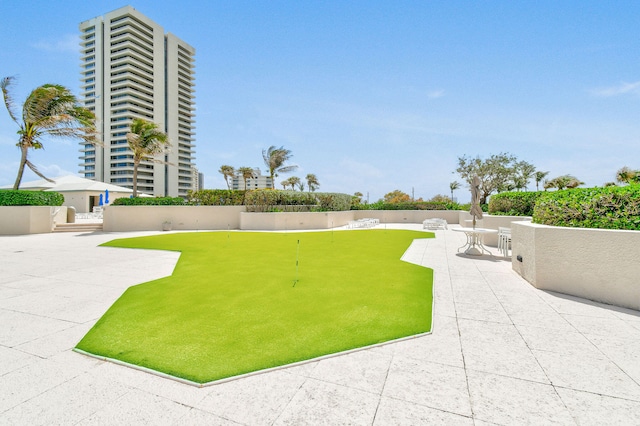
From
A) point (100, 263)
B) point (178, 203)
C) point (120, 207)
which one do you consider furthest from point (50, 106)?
point (100, 263)

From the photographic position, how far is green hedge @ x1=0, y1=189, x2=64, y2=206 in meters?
17.8

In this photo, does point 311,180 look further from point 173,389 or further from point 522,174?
point 173,389

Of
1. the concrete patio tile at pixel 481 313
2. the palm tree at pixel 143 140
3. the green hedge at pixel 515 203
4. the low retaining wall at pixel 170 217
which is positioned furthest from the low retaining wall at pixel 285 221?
the concrete patio tile at pixel 481 313

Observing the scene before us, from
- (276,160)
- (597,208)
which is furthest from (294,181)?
(597,208)

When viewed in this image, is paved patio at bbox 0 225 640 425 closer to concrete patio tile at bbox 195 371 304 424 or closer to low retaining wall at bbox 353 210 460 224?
concrete patio tile at bbox 195 371 304 424

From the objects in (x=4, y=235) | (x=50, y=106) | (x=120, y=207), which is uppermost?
(x=50, y=106)

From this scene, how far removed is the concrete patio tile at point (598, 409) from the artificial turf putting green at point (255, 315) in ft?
5.76

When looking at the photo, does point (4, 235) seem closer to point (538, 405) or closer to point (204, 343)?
point (204, 343)

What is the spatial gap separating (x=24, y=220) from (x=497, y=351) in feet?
80.4

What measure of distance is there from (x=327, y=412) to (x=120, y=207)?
75.6ft

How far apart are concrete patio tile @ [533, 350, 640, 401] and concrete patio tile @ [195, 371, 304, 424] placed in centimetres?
277

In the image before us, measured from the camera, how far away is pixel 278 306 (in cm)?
535

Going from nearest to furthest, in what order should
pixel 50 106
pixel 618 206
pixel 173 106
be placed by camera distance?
pixel 618 206 → pixel 50 106 → pixel 173 106

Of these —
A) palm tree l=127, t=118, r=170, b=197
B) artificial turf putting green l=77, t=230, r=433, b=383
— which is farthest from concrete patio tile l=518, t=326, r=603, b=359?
palm tree l=127, t=118, r=170, b=197
